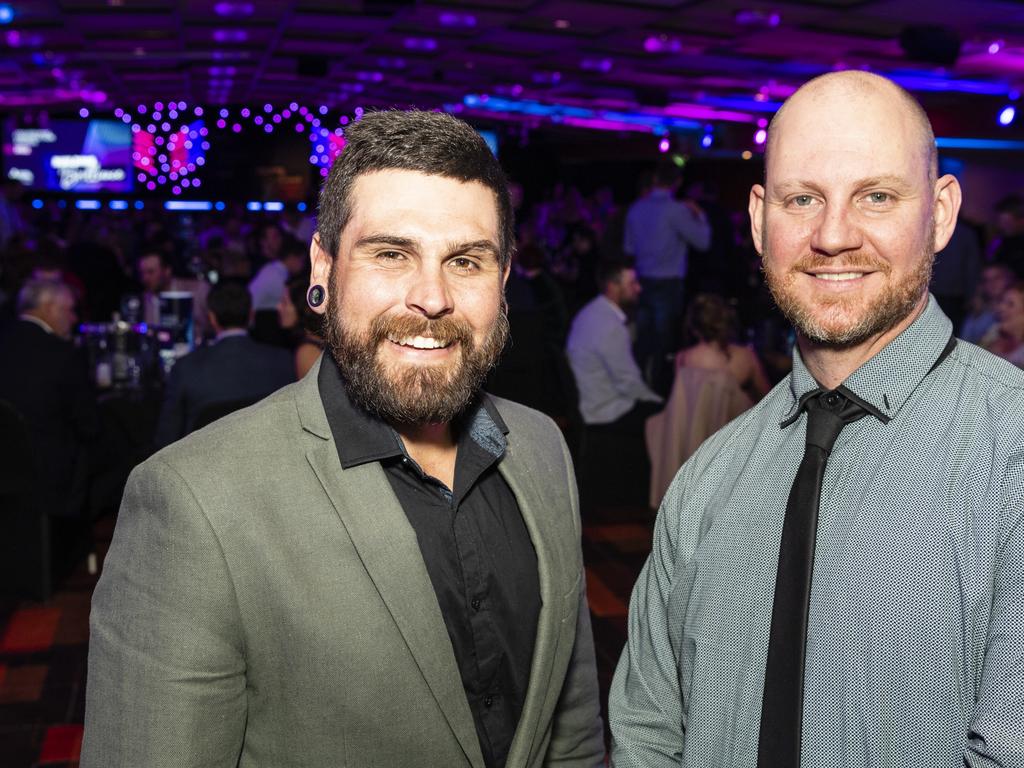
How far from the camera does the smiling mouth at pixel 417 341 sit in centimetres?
135

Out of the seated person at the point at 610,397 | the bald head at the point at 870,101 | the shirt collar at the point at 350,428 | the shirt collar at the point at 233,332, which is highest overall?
the bald head at the point at 870,101

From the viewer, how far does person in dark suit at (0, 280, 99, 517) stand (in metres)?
4.28

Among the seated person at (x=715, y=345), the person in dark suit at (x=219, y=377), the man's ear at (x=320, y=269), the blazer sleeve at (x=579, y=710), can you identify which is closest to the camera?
the man's ear at (x=320, y=269)

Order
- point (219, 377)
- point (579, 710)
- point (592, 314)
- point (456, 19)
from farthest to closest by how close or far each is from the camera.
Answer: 1. point (456, 19)
2. point (592, 314)
3. point (219, 377)
4. point (579, 710)

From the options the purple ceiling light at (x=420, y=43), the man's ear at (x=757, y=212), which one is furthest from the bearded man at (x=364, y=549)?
the purple ceiling light at (x=420, y=43)

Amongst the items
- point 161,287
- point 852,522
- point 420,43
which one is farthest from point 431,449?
point 420,43

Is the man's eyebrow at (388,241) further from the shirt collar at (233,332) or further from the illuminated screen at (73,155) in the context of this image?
the illuminated screen at (73,155)

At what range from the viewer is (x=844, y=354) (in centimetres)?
137

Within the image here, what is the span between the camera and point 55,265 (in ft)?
19.9

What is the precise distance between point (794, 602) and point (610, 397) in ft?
14.1

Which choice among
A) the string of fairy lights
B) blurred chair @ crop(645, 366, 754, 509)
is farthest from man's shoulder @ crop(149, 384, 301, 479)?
the string of fairy lights

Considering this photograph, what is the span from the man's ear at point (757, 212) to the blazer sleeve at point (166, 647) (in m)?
0.87

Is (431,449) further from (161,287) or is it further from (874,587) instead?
(161,287)

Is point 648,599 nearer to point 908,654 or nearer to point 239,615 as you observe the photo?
point 908,654
